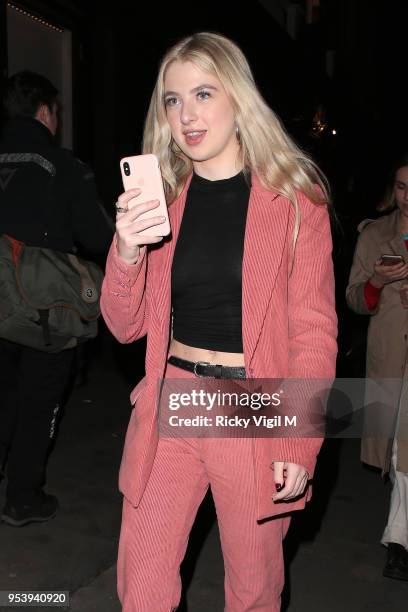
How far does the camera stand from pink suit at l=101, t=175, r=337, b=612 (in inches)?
87.3

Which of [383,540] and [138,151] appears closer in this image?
[383,540]

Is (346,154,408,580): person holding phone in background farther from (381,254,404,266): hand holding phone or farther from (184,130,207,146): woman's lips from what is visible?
(184,130,207,146): woman's lips

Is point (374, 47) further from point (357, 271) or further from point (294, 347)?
point (294, 347)

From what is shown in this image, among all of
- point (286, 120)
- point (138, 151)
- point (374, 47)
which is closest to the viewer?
point (138, 151)

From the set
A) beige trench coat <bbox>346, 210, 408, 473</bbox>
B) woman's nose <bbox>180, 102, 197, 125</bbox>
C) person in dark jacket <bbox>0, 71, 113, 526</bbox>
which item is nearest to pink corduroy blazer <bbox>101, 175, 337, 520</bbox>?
woman's nose <bbox>180, 102, 197, 125</bbox>

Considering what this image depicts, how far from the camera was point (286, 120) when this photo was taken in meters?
15.0

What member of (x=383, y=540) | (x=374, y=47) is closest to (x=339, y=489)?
(x=383, y=540)

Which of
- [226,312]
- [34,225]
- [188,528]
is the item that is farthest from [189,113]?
[34,225]

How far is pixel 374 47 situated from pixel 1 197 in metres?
28.0

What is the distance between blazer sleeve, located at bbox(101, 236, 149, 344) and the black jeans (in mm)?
1635

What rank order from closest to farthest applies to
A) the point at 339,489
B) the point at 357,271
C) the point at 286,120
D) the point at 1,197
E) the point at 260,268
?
1. the point at 260,268
2. the point at 1,197
3. the point at 357,271
4. the point at 339,489
5. the point at 286,120

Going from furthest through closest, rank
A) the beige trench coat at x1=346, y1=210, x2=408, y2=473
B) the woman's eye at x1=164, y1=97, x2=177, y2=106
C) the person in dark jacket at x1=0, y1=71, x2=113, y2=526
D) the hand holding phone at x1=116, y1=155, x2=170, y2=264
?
the beige trench coat at x1=346, y1=210, x2=408, y2=473, the person in dark jacket at x1=0, y1=71, x2=113, y2=526, the woman's eye at x1=164, y1=97, x2=177, y2=106, the hand holding phone at x1=116, y1=155, x2=170, y2=264

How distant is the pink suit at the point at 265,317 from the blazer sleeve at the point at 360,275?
1.94 meters

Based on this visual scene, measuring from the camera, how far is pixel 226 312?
2320 mm
